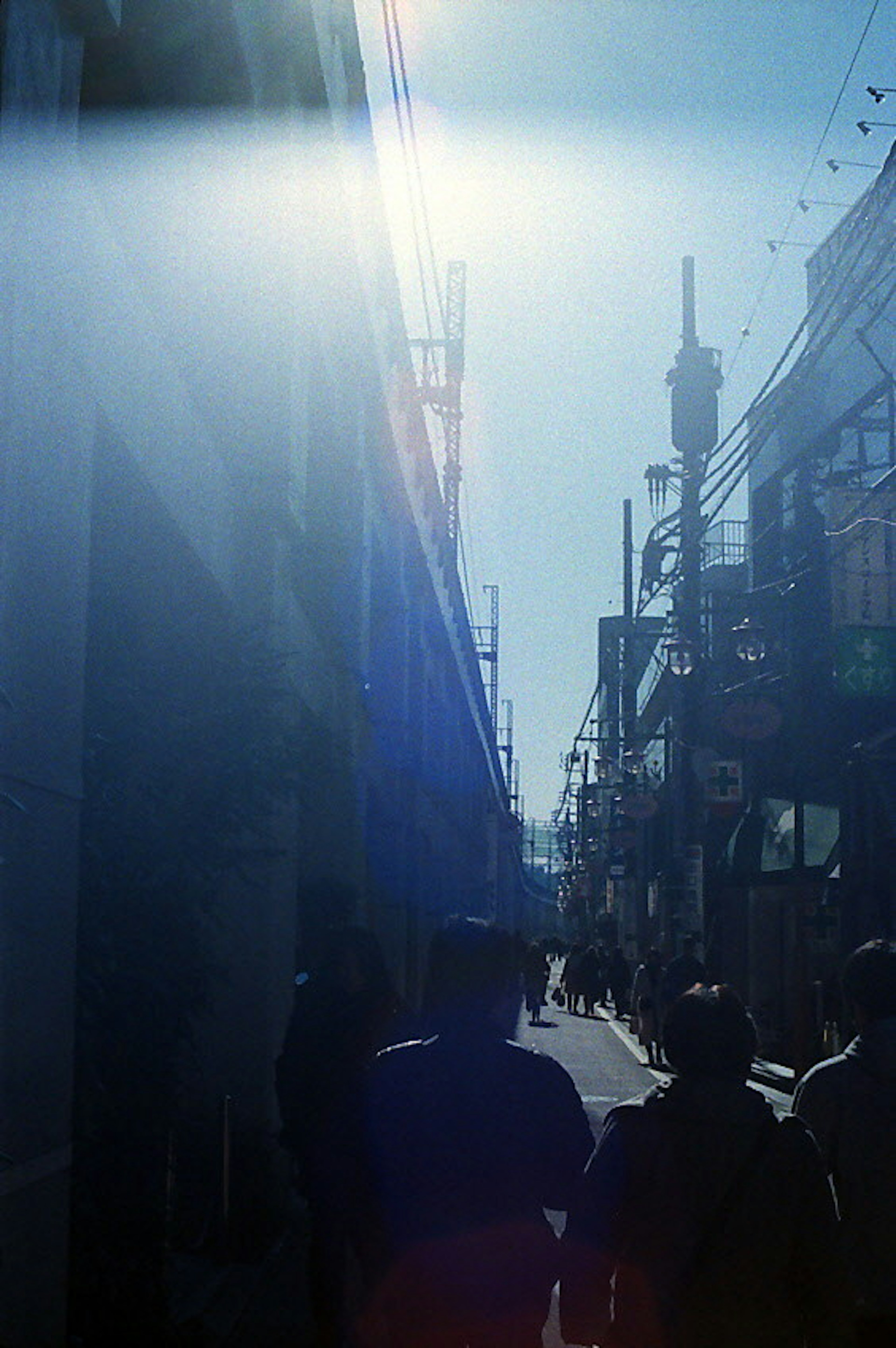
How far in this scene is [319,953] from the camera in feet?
25.8

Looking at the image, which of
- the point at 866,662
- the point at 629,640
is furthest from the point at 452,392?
the point at 866,662

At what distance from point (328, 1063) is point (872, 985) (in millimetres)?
2552

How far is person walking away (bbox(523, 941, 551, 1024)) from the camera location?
41781mm

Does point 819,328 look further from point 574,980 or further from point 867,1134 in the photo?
point 574,980

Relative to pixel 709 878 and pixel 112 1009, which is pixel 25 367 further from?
pixel 709 878

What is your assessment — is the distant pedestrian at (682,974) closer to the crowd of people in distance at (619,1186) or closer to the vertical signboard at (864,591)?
the vertical signboard at (864,591)

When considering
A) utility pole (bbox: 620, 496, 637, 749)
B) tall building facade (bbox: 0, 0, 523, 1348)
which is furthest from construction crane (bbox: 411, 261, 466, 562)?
tall building facade (bbox: 0, 0, 523, 1348)

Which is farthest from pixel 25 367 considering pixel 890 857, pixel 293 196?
pixel 890 857

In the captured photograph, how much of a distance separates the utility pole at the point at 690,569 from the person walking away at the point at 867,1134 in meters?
21.5

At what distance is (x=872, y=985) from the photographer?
18.4 feet

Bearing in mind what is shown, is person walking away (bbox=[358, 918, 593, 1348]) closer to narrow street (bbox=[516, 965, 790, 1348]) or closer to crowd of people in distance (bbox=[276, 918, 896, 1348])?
crowd of people in distance (bbox=[276, 918, 896, 1348])

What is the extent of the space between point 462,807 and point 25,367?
41644 mm

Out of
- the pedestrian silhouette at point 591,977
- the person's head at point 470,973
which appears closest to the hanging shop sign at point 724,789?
the pedestrian silhouette at point 591,977

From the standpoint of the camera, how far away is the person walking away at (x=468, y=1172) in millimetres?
4758
